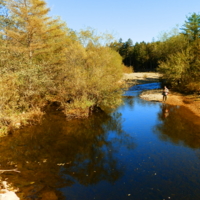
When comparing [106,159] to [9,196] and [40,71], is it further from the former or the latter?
[40,71]

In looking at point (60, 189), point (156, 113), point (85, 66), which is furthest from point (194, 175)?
point (85, 66)

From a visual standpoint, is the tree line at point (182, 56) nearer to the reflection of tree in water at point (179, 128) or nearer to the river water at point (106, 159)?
the reflection of tree in water at point (179, 128)

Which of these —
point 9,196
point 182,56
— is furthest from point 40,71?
point 182,56

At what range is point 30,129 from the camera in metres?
15.4

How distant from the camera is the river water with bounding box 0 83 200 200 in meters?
7.83

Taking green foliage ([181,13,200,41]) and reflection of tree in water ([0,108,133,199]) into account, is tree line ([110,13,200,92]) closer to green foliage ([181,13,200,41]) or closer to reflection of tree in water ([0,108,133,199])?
green foliage ([181,13,200,41])

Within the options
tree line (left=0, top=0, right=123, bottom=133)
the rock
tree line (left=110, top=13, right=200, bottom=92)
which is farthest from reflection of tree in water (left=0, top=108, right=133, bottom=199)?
tree line (left=110, top=13, right=200, bottom=92)

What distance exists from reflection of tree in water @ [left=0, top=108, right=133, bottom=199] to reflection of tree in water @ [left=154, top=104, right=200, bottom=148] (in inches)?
130

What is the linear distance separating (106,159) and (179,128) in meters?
7.89

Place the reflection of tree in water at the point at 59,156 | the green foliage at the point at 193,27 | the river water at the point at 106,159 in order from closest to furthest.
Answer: the river water at the point at 106,159, the reflection of tree in water at the point at 59,156, the green foliage at the point at 193,27

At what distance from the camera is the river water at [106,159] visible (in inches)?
308

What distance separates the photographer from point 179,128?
14930 millimetres

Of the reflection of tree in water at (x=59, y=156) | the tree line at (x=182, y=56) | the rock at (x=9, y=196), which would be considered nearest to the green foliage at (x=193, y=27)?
the tree line at (x=182, y=56)

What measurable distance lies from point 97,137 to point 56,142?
3235 mm
